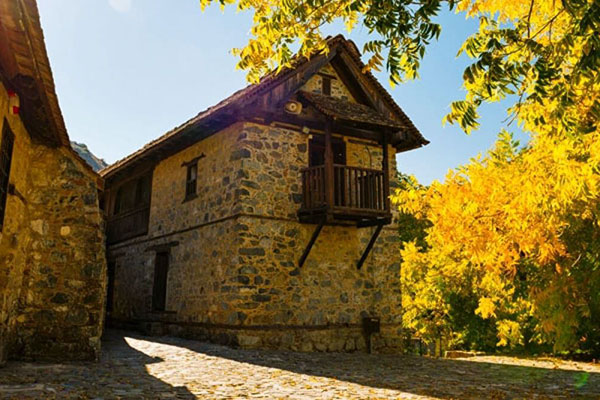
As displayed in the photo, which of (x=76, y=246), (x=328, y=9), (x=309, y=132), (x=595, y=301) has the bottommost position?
(x=595, y=301)

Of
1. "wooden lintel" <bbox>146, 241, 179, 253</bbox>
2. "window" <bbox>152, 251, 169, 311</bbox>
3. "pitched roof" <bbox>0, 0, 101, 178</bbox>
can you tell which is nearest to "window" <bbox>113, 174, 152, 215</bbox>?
"wooden lintel" <bbox>146, 241, 179, 253</bbox>

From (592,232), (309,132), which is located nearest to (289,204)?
(309,132)

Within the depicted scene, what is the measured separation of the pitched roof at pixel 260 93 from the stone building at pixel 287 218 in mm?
40

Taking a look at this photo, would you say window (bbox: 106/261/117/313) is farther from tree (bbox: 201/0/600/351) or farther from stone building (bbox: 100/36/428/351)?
tree (bbox: 201/0/600/351)

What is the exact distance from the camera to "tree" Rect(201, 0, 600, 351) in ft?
12.9

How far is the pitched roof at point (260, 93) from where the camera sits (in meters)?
11.3

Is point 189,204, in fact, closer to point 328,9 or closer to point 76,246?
point 76,246

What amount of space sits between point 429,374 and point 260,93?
707cm

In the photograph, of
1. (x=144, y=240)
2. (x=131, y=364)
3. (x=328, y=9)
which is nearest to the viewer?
(x=328, y=9)

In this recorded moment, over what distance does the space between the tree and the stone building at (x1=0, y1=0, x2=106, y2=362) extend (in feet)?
11.6

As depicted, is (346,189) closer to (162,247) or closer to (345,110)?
(345,110)

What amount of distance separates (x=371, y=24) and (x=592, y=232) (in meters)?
4.78

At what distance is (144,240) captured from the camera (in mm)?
15234

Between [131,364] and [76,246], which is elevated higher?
[76,246]
